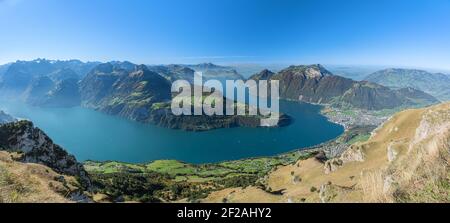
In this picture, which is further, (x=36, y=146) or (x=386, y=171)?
(x=36, y=146)

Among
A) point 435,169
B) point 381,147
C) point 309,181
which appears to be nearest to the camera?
point 435,169

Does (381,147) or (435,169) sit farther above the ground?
(435,169)

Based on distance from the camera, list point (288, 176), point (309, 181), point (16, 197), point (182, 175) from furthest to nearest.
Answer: point (182, 175)
point (288, 176)
point (309, 181)
point (16, 197)

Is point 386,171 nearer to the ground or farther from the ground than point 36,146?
farther from the ground

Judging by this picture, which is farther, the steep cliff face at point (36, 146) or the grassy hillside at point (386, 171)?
the steep cliff face at point (36, 146)

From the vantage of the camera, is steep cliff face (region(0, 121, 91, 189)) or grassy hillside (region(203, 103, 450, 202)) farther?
steep cliff face (region(0, 121, 91, 189))
